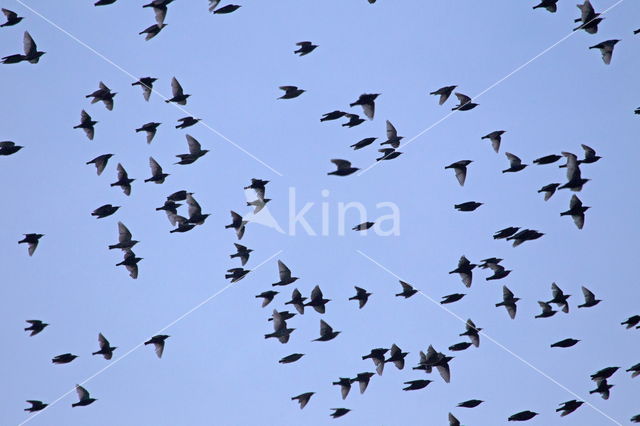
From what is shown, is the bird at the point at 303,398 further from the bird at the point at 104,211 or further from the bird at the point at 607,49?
the bird at the point at 607,49

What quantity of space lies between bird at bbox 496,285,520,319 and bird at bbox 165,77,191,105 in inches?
688

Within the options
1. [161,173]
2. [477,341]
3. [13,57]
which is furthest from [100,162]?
[477,341]

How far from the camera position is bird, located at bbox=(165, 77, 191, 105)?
54.6m

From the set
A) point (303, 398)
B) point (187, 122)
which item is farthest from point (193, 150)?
point (303, 398)

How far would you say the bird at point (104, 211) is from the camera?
5416cm

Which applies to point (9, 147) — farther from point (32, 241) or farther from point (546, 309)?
point (546, 309)

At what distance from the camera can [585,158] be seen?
54688 millimetres

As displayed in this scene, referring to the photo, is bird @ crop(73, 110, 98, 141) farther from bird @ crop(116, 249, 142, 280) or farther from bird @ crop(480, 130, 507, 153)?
bird @ crop(480, 130, 507, 153)

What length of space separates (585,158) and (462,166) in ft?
20.2

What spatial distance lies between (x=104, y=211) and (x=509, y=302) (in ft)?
63.8

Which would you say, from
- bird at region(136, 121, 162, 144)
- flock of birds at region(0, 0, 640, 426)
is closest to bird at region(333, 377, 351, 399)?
flock of birds at region(0, 0, 640, 426)

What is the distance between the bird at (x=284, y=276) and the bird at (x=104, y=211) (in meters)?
7.83

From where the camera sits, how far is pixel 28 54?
5191 centimetres

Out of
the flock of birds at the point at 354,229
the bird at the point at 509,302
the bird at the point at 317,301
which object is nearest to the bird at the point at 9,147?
the flock of birds at the point at 354,229
